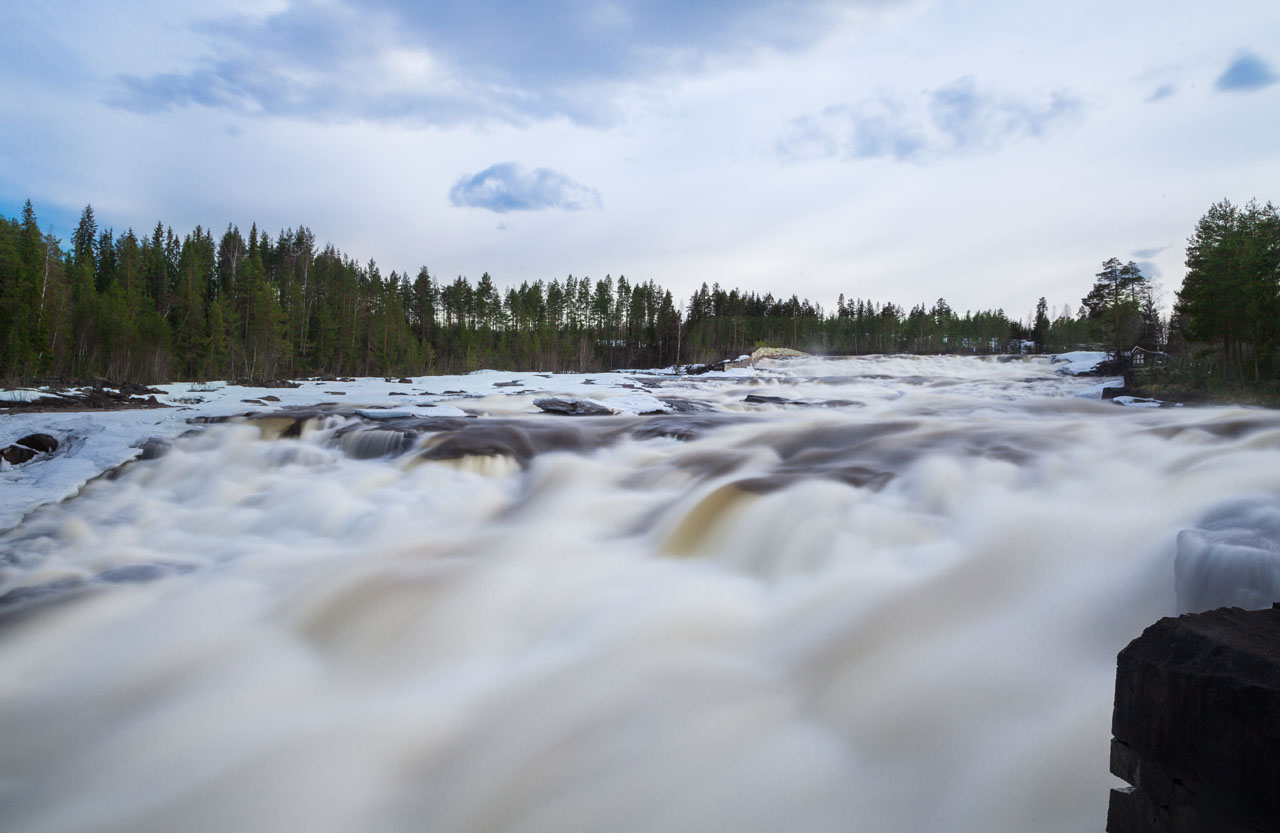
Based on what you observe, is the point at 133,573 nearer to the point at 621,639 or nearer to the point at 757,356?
the point at 621,639

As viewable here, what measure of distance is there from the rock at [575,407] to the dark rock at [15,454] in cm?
757

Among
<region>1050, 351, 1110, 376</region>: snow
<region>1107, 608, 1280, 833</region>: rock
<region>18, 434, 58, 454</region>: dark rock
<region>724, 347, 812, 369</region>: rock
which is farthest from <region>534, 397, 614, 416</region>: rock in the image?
<region>724, 347, 812, 369</region>: rock

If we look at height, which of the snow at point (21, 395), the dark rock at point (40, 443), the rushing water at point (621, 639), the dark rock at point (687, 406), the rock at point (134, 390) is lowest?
the rushing water at point (621, 639)

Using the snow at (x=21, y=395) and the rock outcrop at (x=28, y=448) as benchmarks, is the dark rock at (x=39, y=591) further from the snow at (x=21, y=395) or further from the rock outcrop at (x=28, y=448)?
the snow at (x=21, y=395)

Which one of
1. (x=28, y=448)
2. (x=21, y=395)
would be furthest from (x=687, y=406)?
(x=21, y=395)

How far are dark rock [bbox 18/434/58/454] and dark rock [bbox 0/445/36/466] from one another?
110mm

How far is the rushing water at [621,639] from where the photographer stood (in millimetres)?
2326

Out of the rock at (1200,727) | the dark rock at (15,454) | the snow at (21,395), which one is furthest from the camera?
the snow at (21,395)

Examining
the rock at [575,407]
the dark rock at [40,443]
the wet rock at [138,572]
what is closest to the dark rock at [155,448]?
the dark rock at [40,443]

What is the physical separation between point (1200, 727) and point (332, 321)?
2351 inches

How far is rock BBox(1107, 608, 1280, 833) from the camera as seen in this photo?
3.85ft

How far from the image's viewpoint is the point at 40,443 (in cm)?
723

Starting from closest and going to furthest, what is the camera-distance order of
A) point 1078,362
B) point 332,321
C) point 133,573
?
1. point 133,573
2. point 1078,362
3. point 332,321

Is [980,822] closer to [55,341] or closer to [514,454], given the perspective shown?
[514,454]
